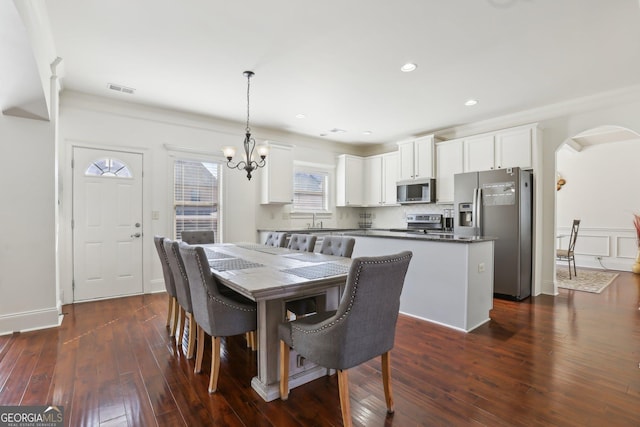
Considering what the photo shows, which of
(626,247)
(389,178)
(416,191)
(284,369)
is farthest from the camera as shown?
(626,247)

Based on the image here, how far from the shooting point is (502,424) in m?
1.69

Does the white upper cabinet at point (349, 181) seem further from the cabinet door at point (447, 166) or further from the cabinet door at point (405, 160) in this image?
the cabinet door at point (447, 166)

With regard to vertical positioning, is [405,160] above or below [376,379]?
above

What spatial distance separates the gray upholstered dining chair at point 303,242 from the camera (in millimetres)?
3474

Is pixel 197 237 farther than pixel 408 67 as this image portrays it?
Yes

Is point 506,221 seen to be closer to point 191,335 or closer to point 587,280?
point 587,280

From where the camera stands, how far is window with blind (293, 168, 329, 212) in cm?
614

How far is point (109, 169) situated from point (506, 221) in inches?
217

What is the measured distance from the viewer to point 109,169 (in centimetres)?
422

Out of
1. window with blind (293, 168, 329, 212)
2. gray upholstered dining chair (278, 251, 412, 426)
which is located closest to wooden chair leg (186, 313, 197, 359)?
gray upholstered dining chair (278, 251, 412, 426)

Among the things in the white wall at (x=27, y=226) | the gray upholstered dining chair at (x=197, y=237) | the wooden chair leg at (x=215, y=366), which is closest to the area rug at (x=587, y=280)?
the wooden chair leg at (x=215, y=366)

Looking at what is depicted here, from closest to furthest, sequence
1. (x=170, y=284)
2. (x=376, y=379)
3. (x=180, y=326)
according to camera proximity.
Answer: (x=376, y=379), (x=180, y=326), (x=170, y=284)

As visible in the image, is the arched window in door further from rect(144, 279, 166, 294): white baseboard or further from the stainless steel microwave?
the stainless steel microwave

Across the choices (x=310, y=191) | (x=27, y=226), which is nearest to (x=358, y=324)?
(x=27, y=226)
